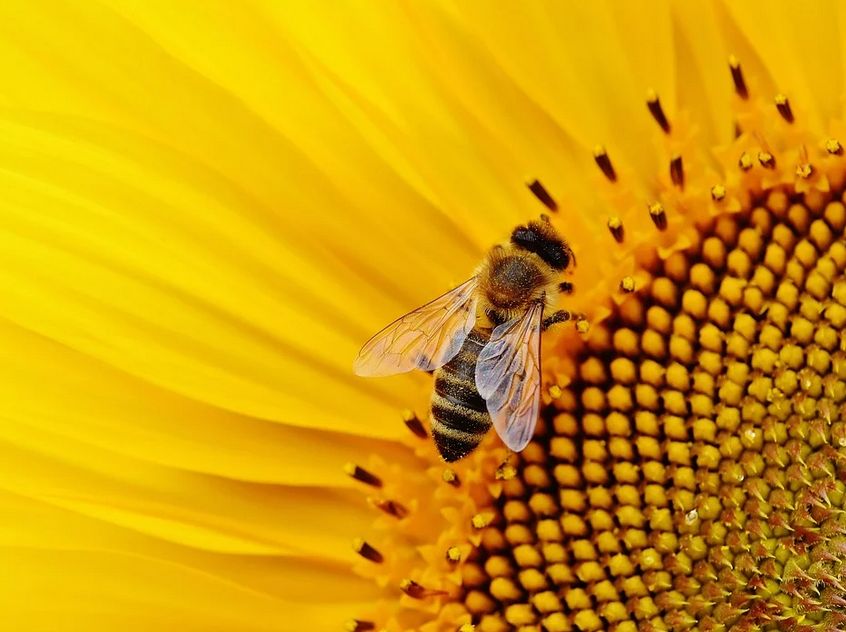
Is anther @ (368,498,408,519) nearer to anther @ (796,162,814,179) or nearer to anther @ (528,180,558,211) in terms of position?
anther @ (528,180,558,211)

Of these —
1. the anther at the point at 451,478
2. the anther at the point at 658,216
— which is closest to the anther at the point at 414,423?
the anther at the point at 451,478

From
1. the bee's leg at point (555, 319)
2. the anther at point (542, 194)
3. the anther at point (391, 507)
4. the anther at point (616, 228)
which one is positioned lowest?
the anther at point (391, 507)

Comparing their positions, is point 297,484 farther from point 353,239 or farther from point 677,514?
Result: point 677,514

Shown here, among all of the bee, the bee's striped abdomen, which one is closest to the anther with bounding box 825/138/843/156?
the bee

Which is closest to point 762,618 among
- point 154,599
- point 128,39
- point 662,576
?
point 662,576

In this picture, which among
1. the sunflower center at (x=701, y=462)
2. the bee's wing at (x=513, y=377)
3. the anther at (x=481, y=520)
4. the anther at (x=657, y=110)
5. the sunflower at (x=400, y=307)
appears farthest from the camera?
the anther at (x=657, y=110)

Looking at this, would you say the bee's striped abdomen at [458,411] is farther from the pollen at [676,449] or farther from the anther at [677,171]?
the anther at [677,171]
